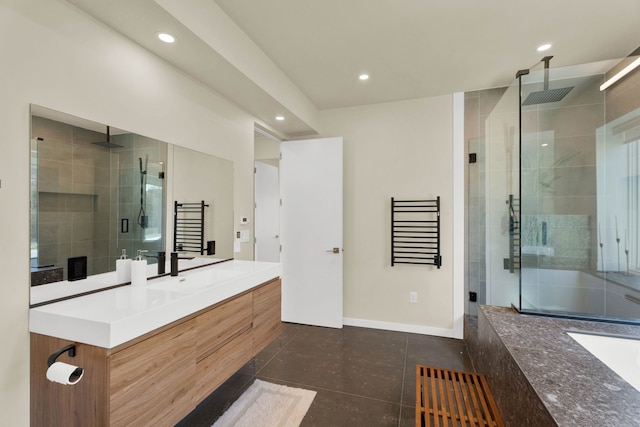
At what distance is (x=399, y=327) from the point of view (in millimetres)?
3164

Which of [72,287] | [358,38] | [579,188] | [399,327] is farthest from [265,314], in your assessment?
[579,188]

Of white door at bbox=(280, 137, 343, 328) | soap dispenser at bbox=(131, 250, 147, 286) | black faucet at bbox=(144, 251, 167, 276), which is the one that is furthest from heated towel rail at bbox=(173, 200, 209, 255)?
white door at bbox=(280, 137, 343, 328)

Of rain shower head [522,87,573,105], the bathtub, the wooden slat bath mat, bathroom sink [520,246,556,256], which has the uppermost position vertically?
rain shower head [522,87,573,105]

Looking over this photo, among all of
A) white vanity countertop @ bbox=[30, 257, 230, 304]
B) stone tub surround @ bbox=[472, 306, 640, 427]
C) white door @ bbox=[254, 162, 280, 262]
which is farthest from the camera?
white door @ bbox=[254, 162, 280, 262]

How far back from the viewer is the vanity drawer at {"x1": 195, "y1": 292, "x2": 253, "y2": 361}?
1.50 meters

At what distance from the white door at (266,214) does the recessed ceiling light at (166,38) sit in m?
3.08

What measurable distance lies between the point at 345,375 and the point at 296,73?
2.63 m

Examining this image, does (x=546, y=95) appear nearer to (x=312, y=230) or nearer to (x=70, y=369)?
(x=312, y=230)

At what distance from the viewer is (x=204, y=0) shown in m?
1.59

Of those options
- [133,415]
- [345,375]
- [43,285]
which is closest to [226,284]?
[133,415]

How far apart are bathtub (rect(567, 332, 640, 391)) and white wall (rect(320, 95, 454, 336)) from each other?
1552mm

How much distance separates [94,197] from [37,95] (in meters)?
0.52

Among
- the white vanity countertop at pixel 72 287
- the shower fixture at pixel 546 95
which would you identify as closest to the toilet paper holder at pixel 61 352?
the white vanity countertop at pixel 72 287

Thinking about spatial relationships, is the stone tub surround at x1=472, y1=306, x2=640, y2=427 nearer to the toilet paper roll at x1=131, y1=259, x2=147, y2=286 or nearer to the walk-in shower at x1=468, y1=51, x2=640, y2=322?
the walk-in shower at x1=468, y1=51, x2=640, y2=322
